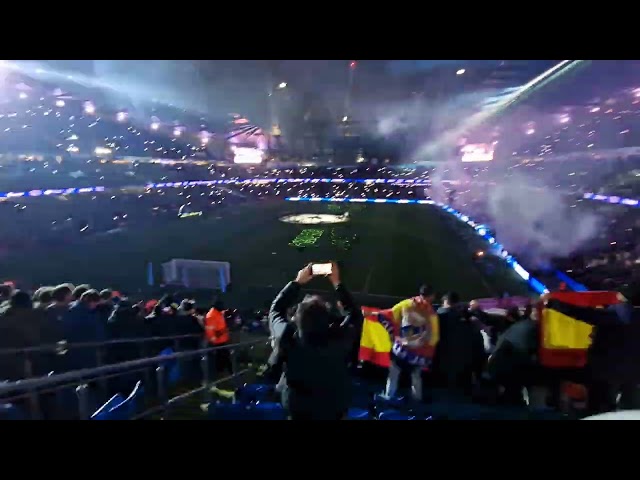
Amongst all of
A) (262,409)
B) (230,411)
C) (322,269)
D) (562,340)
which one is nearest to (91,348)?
(230,411)

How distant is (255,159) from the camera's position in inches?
150

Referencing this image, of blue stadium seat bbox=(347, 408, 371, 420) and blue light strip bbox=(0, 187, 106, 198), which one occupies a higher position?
blue light strip bbox=(0, 187, 106, 198)

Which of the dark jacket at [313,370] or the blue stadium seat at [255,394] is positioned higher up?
the dark jacket at [313,370]

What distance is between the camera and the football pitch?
355 centimetres

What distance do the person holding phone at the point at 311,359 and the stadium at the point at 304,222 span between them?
2.46 feet

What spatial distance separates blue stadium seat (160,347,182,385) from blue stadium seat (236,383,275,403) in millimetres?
574

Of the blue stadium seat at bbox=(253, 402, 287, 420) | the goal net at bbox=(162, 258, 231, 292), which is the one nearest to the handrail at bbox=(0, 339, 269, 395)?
the goal net at bbox=(162, 258, 231, 292)

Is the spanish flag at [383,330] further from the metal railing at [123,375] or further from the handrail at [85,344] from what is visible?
Answer: the handrail at [85,344]

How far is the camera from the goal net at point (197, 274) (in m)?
3.58

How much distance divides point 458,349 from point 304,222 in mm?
1365

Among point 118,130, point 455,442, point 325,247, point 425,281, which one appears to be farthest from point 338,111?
point 455,442

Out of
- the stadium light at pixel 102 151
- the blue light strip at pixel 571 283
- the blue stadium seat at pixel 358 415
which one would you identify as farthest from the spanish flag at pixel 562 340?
the stadium light at pixel 102 151

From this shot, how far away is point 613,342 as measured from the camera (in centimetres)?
315

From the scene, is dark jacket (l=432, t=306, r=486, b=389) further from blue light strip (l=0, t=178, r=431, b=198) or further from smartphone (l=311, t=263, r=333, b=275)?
blue light strip (l=0, t=178, r=431, b=198)
